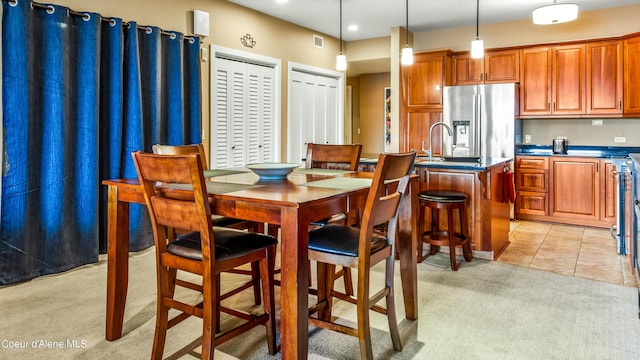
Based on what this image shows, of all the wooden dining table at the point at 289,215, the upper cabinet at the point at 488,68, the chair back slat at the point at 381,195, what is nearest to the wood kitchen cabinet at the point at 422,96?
the upper cabinet at the point at 488,68

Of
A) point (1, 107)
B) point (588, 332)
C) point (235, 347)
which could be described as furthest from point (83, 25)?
point (588, 332)

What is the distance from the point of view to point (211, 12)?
183 inches

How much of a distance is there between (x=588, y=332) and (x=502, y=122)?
11.7 feet

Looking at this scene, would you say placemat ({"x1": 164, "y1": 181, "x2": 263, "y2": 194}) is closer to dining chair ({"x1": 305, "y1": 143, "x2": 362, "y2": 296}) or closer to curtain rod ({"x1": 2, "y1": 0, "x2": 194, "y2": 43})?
dining chair ({"x1": 305, "y1": 143, "x2": 362, "y2": 296})

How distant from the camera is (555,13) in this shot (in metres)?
4.06

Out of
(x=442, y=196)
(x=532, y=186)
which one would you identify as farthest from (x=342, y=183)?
(x=532, y=186)

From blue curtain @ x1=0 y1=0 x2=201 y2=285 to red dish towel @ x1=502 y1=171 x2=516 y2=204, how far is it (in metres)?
3.28

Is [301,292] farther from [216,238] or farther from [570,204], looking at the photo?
[570,204]

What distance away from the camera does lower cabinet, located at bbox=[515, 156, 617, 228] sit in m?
5.00

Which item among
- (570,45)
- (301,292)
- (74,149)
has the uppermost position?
(570,45)

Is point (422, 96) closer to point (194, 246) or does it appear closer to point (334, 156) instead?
point (334, 156)

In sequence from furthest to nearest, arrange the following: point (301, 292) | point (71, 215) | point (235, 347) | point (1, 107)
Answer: point (71, 215), point (1, 107), point (235, 347), point (301, 292)

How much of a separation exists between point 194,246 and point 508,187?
315cm

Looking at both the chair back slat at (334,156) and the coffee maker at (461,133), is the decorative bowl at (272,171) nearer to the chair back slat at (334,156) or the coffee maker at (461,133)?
the chair back slat at (334,156)
